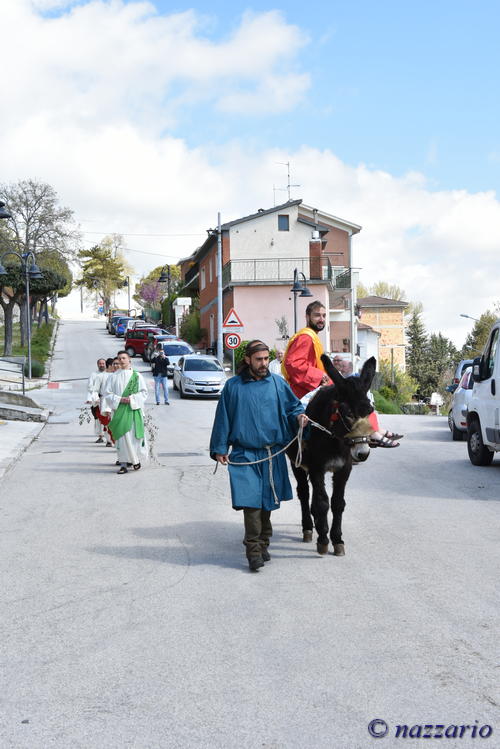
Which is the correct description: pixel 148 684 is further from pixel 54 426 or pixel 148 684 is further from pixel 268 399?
pixel 54 426

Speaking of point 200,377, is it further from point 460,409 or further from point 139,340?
point 139,340

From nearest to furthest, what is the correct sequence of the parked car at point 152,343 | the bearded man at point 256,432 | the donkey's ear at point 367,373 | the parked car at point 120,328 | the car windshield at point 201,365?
1. the donkey's ear at point 367,373
2. the bearded man at point 256,432
3. the car windshield at point 201,365
4. the parked car at point 152,343
5. the parked car at point 120,328

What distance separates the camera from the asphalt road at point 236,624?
4023mm

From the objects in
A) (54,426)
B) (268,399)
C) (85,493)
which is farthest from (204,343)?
(268,399)

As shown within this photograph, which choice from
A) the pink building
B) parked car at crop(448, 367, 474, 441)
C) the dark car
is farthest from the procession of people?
the dark car

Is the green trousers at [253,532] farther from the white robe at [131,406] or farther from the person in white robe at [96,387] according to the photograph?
the person in white robe at [96,387]

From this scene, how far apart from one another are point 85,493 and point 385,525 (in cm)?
450

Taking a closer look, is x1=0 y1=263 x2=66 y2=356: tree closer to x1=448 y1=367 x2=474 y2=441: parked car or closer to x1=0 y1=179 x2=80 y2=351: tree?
x1=0 y1=179 x2=80 y2=351: tree

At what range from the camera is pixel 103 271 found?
405 feet

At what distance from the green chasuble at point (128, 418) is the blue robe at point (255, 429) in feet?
21.4

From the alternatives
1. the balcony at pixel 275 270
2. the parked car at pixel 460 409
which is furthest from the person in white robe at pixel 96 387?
the balcony at pixel 275 270

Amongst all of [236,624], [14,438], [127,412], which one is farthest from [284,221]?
[236,624]

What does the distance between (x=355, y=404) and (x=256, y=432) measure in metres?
0.82

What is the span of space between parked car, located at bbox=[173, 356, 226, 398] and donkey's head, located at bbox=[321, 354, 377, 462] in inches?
993
